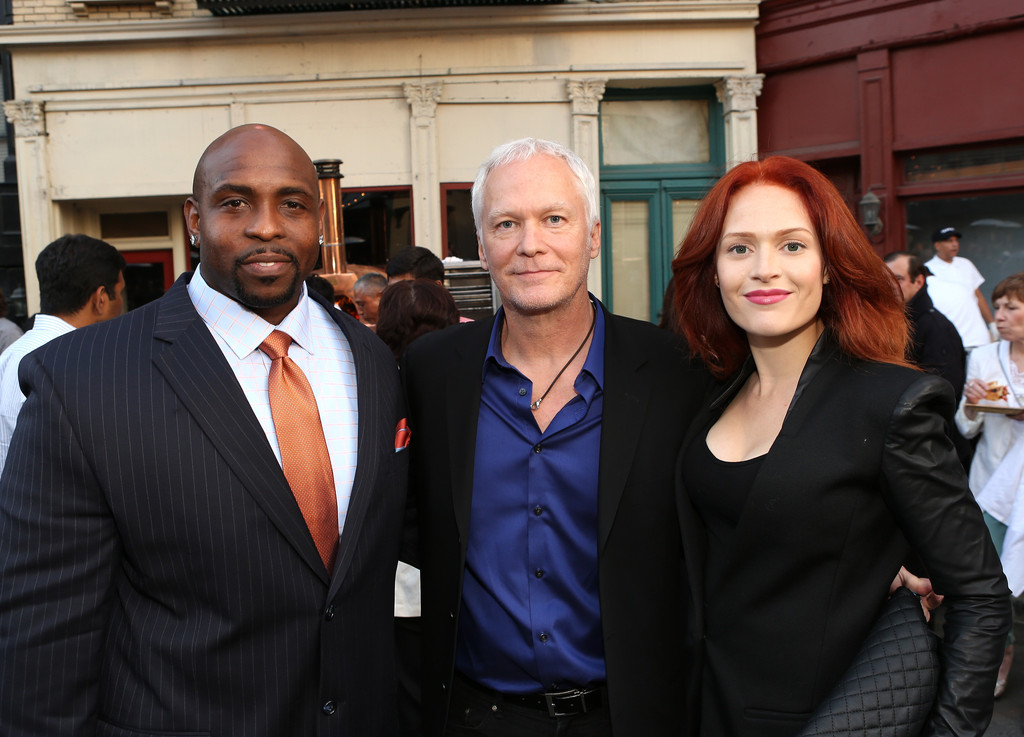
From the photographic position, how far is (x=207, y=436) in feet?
6.86

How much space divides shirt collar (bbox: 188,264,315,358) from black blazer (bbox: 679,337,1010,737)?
1.31m

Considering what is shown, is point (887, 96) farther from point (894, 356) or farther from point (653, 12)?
point (894, 356)

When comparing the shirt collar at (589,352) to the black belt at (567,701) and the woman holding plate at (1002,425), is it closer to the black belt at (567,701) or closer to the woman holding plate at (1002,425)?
the black belt at (567,701)

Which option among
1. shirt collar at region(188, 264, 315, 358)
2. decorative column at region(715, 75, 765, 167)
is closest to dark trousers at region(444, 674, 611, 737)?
shirt collar at region(188, 264, 315, 358)

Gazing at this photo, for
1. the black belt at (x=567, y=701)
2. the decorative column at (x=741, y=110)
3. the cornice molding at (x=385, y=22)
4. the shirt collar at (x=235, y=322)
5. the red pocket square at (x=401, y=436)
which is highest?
the cornice molding at (x=385, y=22)

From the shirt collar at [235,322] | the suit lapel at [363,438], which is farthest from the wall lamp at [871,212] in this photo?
the shirt collar at [235,322]

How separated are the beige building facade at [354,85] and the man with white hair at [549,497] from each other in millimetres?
8439

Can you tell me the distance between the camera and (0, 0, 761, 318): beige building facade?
427 inches

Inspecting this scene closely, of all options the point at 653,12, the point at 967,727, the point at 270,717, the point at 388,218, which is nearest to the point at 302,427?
→ the point at 270,717

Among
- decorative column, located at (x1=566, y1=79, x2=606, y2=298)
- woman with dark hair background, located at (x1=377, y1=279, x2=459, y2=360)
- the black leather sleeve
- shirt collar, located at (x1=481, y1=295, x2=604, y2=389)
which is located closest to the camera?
the black leather sleeve

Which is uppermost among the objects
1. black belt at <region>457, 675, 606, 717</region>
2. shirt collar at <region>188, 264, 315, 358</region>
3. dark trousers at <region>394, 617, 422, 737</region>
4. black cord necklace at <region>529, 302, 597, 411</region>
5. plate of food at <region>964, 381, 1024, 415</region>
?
shirt collar at <region>188, 264, 315, 358</region>

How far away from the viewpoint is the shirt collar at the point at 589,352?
2645 millimetres

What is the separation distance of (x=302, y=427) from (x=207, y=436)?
248 mm

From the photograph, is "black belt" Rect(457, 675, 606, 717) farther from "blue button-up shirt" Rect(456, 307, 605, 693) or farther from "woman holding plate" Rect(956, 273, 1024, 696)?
"woman holding plate" Rect(956, 273, 1024, 696)
